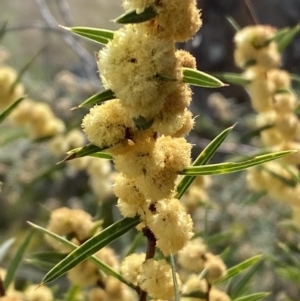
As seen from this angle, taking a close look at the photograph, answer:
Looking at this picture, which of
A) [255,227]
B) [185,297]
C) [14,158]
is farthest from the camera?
[14,158]

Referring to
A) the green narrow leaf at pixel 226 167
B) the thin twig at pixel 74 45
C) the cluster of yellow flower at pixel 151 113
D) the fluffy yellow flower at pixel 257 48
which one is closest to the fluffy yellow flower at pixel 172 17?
the cluster of yellow flower at pixel 151 113

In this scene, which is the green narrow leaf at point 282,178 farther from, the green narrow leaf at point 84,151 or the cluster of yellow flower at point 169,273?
the green narrow leaf at point 84,151

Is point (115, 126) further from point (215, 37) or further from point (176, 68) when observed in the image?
point (215, 37)

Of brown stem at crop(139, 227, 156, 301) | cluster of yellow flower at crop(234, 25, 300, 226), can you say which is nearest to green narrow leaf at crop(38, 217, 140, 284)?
brown stem at crop(139, 227, 156, 301)

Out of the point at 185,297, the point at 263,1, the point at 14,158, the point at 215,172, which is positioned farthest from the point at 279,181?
the point at 263,1

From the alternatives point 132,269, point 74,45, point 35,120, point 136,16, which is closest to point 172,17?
point 136,16

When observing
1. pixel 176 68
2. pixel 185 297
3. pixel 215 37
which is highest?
pixel 215 37
